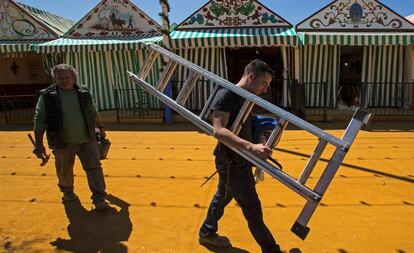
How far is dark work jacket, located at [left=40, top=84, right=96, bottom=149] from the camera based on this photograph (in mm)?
3875

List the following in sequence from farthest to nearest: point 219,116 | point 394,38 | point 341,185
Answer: point 394,38, point 341,185, point 219,116

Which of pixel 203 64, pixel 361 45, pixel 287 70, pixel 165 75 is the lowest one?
pixel 165 75

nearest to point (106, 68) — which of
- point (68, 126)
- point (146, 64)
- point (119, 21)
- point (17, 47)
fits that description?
point (119, 21)

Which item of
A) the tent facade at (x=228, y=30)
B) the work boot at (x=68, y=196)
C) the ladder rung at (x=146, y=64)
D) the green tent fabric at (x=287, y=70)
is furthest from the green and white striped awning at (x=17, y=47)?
the ladder rung at (x=146, y=64)

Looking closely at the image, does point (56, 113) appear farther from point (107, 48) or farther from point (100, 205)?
point (107, 48)

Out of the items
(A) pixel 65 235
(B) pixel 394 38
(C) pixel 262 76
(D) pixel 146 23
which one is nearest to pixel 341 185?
(C) pixel 262 76

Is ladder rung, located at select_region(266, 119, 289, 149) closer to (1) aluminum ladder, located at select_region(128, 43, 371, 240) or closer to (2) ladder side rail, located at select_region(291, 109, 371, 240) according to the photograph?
(1) aluminum ladder, located at select_region(128, 43, 371, 240)

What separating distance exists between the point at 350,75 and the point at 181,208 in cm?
1304

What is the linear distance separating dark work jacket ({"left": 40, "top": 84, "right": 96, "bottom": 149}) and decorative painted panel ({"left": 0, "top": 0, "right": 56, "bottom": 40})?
30.8 feet

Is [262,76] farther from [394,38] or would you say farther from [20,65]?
[20,65]

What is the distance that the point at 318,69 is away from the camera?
457 inches

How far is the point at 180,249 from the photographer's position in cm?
324

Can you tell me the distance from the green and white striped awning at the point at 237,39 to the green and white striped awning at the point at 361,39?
56 centimetres

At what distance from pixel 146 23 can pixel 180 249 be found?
9774 millimetres
